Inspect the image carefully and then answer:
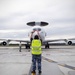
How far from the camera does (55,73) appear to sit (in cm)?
1134

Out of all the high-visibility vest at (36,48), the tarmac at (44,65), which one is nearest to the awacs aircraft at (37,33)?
the tarmac at (44,65)

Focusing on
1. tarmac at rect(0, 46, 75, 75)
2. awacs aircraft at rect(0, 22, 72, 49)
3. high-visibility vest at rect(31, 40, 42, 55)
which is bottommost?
tarmac at rect(0, 46, 75, 75)

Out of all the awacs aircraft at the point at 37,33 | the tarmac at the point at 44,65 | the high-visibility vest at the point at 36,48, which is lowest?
the tarmac at the point at 44,65

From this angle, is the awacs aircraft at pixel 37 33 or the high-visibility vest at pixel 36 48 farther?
the awacs aircraft at pixel 37 33

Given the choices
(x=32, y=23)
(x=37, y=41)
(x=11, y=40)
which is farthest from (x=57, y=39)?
(x=37, y=41)

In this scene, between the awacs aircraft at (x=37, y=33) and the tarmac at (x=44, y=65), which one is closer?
the tarmac at (x=44, y=65)

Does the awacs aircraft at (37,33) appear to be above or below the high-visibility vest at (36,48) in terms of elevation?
above

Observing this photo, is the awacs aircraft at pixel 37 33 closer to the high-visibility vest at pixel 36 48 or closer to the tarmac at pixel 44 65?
the tarmac at pixel 44 65

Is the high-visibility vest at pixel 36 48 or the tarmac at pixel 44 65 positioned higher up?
the high-visibility vest at pixel 36 48

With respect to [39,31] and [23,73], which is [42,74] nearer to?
[23,73]

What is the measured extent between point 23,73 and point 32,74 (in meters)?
0.55

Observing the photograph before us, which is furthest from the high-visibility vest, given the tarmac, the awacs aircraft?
the awacs aircraft

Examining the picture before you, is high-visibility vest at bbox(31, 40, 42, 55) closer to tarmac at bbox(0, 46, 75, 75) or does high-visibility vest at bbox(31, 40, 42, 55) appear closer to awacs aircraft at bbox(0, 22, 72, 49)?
tarmac at bbox(0, 46, 75, 75)

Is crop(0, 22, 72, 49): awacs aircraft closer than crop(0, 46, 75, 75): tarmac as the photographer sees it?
No
